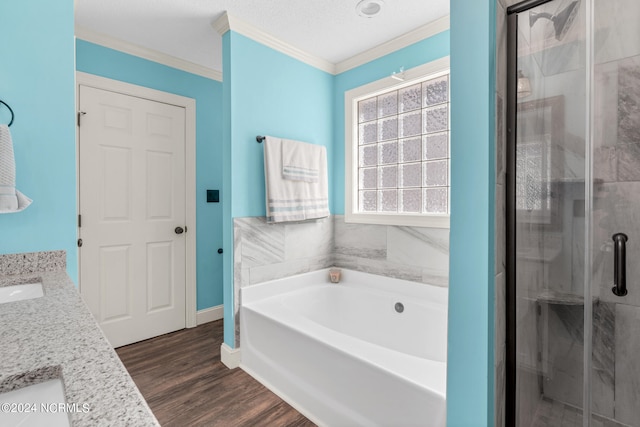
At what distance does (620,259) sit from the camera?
1.08 meters

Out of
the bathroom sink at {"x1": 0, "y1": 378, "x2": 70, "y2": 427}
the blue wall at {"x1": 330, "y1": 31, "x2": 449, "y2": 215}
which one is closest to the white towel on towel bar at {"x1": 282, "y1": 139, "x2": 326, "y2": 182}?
the blue wall at {"x1": 330, "y1": 31, "x2": 449, "y2": 215}

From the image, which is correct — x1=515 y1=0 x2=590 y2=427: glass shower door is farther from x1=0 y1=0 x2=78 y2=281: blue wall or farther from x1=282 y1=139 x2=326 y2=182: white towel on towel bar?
x1=0 y1=0 x2=78 y2=281: blue wall

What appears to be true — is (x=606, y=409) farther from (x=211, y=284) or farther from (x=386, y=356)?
(x=211, y=284)

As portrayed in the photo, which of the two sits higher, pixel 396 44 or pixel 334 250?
pixel 396 44

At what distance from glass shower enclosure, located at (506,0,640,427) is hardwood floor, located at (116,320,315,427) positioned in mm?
1190

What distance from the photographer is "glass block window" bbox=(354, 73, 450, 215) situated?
93.4 inches

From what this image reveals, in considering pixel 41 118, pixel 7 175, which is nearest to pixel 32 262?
pixel 7 175

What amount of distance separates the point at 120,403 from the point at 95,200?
243 centimetres

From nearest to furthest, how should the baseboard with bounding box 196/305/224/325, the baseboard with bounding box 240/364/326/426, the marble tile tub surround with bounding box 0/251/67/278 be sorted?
1. the marble tile tub surround with bounding box 0/251/67/278
2. the baseboard with bounding box 240/364/326/426
3. the baseboard with bounding box 196/305/224/325

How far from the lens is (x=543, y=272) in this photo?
46.5 inches

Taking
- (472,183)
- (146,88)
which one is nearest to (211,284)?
(146,88)

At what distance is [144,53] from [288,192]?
1659mm

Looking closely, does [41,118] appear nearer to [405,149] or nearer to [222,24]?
[222,24]

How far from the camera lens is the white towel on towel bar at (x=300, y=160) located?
98.1 inches
